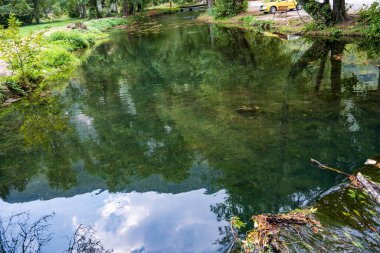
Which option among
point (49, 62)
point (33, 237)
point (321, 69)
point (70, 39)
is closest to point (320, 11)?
point (321, 69)

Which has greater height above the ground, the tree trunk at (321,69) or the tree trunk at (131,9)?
the tree trunk at (131,9)

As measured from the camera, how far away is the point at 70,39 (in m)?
28.1

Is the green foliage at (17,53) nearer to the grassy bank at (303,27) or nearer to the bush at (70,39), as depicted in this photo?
the bush at (70,39)

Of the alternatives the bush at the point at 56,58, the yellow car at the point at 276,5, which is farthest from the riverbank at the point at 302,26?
the bush at the point at 56,58

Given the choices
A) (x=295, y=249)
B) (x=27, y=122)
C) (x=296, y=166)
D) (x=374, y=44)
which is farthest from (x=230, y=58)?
(x=295, y=249)

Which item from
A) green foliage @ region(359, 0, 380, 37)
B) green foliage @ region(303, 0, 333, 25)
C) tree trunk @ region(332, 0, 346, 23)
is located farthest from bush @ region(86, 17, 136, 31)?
green foliage @ region(359, 0, 380, 37)

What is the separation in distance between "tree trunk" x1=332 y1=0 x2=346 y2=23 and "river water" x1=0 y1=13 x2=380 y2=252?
20.3ft

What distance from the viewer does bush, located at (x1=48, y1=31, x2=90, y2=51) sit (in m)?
27.3

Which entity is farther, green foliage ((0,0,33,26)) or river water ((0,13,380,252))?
green foliage ((0,0,33,26))

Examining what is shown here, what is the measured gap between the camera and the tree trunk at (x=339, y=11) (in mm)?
20453

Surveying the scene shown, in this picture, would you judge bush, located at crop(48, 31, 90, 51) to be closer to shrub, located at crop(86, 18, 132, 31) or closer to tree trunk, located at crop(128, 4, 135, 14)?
shrub, located at crop(86, 18, 132, 31)

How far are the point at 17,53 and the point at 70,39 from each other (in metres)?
13.7

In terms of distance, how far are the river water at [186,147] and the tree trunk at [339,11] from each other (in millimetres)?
6177

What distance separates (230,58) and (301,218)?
14.4m
